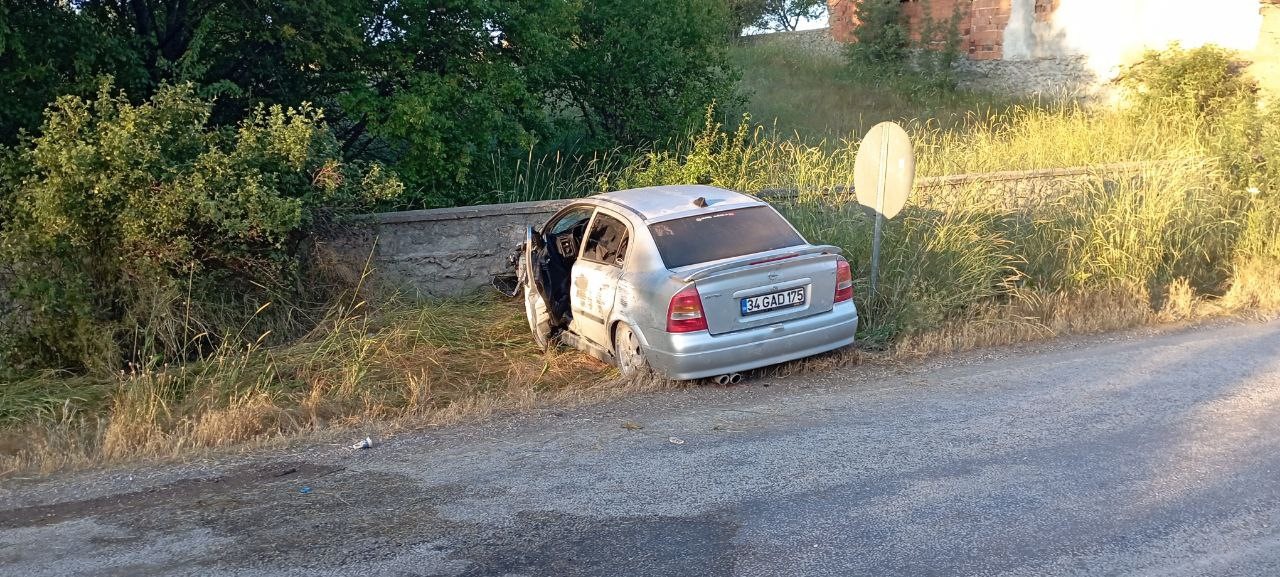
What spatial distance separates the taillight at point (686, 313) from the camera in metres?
7.14

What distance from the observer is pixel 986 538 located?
15.1ft

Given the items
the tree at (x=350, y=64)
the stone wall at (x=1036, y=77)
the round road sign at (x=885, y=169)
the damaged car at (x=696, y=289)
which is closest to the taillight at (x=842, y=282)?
the damaged car at (x=696, y=289)

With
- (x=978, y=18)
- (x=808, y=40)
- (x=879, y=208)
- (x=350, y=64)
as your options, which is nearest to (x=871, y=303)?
(x=879, y=208)

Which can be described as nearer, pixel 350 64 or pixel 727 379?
pixel 727 379

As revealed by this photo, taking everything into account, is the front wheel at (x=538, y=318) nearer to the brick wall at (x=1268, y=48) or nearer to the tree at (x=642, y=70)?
the tree at (x=642, y=70)

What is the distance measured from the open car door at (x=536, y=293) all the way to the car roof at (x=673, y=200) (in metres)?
0.71

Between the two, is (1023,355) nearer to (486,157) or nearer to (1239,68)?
(486,157)

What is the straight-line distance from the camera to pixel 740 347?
23.9 ft

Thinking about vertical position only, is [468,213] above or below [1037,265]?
above

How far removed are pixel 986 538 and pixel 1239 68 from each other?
60.4ft

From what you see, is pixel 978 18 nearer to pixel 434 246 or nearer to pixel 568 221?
pixel 568 221

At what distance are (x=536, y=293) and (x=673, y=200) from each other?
1.51 meters

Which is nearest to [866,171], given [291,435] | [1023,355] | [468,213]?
[1023,355]

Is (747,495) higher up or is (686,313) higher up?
(686,313)
